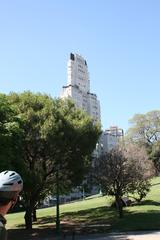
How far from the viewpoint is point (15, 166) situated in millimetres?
29078

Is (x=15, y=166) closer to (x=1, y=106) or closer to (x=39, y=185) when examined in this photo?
(x=1, y=106)

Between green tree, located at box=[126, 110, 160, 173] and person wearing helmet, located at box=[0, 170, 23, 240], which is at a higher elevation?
green tree, located at box=[126, 110, 160, 173]

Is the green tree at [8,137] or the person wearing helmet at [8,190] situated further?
the green tree at [8,137]

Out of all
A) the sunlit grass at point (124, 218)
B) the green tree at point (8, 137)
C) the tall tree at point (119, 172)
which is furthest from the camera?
the tall tree at point (119, 172)

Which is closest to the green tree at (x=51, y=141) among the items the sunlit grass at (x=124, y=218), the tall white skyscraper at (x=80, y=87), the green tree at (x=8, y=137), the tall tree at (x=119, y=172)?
the tall tree at (x=119, y=172)

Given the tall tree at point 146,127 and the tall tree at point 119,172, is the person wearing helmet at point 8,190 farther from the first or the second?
the tall tree at point 146,127

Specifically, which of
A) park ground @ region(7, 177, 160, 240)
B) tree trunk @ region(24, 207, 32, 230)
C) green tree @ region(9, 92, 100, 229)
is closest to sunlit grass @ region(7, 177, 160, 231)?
park ground @ region(7, 177, 160, 240)

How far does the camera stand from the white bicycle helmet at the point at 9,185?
106 inches

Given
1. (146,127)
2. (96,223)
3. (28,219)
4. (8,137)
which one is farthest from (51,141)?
(146,127)

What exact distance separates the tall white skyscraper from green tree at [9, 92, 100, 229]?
5217 inches

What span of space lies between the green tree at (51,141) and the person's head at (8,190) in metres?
31.9

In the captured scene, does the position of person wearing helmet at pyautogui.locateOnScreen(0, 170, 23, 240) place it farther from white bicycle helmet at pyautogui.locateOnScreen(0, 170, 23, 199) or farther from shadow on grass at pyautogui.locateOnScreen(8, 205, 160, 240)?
shadow on grass at pyautogui.locateOnScreen(8, 205, 160, 240)

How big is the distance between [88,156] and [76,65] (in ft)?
518

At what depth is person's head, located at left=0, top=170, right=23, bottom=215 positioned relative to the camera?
2689 millimetres
